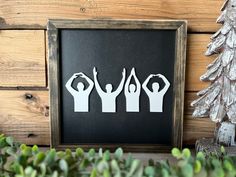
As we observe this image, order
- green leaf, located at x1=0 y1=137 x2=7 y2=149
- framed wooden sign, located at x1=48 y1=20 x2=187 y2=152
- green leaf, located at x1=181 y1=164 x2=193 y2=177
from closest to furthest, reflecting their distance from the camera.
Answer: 1. green leaf, located at x1=181 y1=164 x2=193 y2=177
2. green leaf, located at x1=0 y1=137 x2=7 y2=149
3. framed wooden sign, located at x1=48 y1=20 x2=187 y2=152

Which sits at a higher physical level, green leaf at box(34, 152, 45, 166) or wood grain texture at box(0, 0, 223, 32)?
wood grain texture at box(0, 0, 223, 32)

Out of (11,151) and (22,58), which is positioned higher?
(22,58)

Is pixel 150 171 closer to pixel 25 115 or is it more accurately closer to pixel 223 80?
pixel 223 80

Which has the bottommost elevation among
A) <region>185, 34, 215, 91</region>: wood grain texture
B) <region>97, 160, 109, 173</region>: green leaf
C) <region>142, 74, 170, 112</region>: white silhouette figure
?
<region>97, 160, 109, 173</region>: green leaf

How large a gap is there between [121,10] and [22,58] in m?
0.30

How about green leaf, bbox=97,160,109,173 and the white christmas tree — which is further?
the white christmas tree

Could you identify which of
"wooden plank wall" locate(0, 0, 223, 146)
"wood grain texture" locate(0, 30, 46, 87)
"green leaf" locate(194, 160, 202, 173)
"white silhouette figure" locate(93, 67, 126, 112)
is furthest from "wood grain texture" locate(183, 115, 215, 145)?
"wood grain texture" locate(0, 30, 46, 87)

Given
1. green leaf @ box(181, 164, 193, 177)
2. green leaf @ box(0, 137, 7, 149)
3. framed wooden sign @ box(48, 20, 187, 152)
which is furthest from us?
framed wooden sign @ box(48, 20, 187, 152)

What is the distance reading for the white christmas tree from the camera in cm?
68

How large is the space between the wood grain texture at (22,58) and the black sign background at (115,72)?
0.22ft

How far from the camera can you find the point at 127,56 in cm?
76

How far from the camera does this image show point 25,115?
81 cm

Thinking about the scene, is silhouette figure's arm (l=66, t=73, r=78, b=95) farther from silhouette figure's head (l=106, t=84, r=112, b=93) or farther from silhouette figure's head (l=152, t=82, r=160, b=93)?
silhouette figure's head (l=152, t=82, r=160, b=93)

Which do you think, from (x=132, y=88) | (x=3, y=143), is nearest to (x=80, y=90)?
(x=132, y=88)
